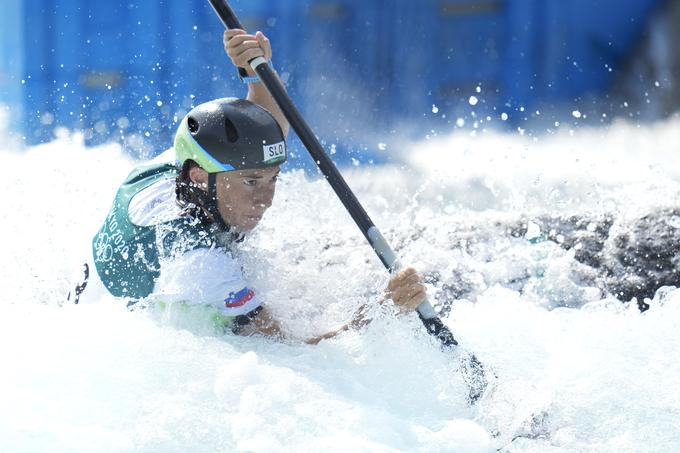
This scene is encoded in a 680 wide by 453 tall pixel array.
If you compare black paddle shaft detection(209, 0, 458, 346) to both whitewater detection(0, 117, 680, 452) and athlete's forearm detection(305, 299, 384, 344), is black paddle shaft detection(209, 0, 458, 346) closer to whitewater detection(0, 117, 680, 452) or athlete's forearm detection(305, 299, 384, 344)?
whitewater detection(0, 117, 680, 452)

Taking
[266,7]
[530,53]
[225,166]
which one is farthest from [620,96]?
[225,166]

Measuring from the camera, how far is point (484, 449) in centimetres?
272

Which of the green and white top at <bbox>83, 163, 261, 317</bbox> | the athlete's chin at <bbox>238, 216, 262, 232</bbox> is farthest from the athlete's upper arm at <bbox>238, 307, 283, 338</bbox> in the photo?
the athlete's chin at <bbox>238, 216, 262, 232</bbox>

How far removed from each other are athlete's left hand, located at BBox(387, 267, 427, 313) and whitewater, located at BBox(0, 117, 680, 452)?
132 mm

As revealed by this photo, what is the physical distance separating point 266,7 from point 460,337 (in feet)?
11.9

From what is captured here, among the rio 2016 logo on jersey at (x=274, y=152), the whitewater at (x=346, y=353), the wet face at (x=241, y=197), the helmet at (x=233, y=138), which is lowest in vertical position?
the whitewater at (x=346, y=353)

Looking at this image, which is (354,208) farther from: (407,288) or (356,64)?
(356,64)

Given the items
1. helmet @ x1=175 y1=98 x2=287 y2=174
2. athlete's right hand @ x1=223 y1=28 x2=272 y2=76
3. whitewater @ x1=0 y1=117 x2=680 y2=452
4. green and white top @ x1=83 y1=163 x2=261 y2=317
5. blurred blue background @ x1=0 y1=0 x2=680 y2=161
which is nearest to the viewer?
whitewater @ x1=0 y1=117 x2=680 y2=452

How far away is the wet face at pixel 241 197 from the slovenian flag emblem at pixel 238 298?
0.85ft

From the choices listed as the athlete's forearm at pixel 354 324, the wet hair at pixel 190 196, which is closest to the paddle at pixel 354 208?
the athlete's forearm at pixel 354 324

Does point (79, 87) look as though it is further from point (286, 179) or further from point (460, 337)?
point (460, 337)

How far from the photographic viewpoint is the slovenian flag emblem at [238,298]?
3.33 metres

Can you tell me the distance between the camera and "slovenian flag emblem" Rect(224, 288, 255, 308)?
3.33m

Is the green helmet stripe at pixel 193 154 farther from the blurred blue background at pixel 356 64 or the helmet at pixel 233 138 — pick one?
the blurred blue background at pixel 356 64
